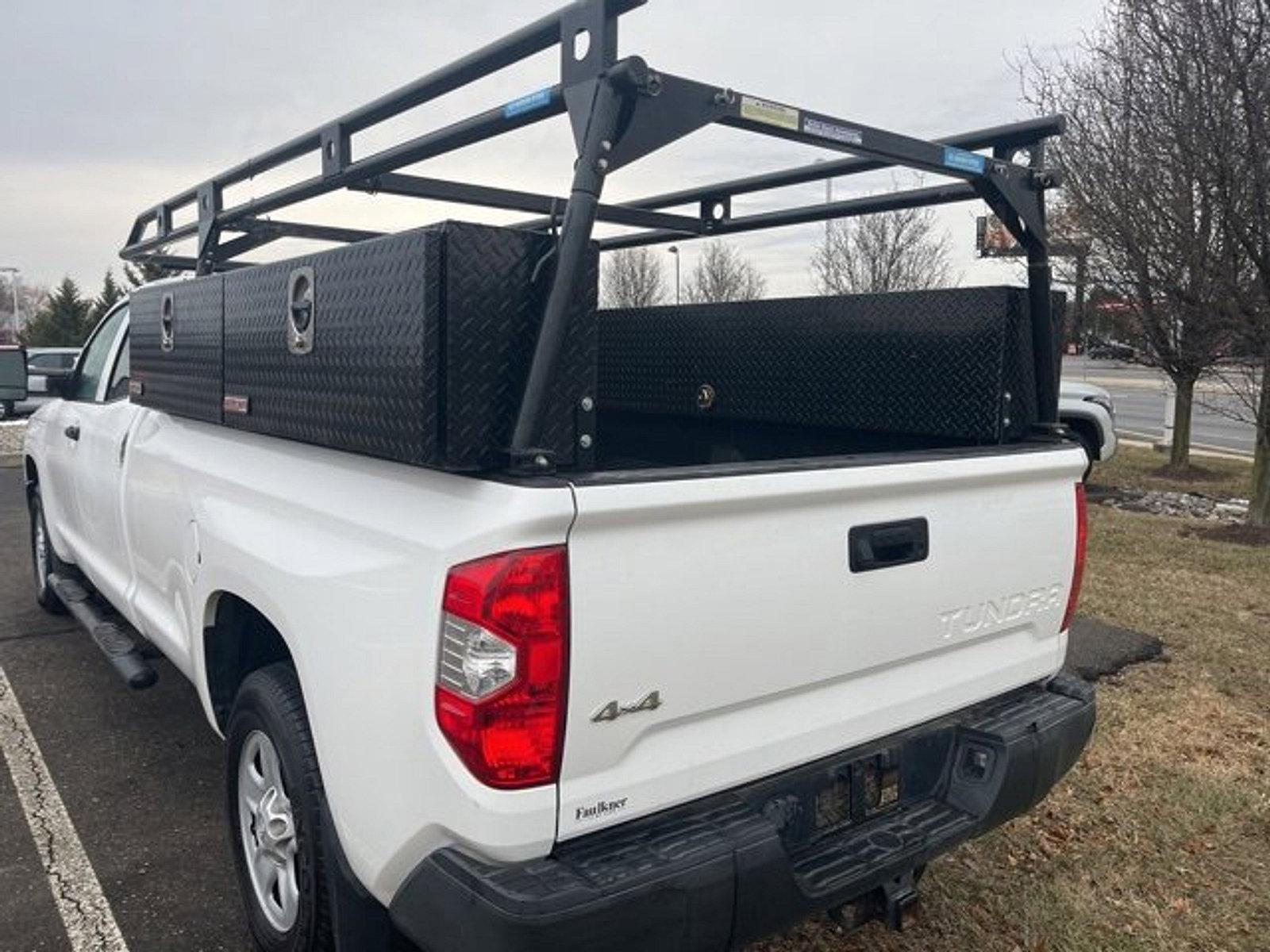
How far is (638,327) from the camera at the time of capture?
437 centimetres

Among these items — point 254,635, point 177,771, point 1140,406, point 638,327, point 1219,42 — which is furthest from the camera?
point 1140,406

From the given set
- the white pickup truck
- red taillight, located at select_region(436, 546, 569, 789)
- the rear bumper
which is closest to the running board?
the white pickup truck

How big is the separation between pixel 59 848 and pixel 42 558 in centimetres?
316

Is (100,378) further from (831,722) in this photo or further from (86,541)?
(831,722)

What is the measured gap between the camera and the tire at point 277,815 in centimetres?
228

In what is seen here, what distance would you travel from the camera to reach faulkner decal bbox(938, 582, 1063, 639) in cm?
260

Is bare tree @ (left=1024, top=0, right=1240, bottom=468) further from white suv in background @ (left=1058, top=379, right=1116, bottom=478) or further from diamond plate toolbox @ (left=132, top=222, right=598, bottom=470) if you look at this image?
diamond plate toolbox @ (left=132, top=222, right=598, bottom=470)

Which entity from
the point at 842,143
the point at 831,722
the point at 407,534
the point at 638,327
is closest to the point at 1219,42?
the point at 638,327

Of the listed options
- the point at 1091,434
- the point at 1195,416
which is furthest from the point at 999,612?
the point at 1195,416

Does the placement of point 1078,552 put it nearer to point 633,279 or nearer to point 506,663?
point 506,663

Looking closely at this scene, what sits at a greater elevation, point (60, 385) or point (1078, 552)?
point (60, 385)

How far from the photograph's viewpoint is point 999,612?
2.74m

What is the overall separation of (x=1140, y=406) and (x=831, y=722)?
33.0 metres

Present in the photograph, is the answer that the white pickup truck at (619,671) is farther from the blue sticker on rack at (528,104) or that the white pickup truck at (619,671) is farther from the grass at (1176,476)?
the grass at (1176,476)
